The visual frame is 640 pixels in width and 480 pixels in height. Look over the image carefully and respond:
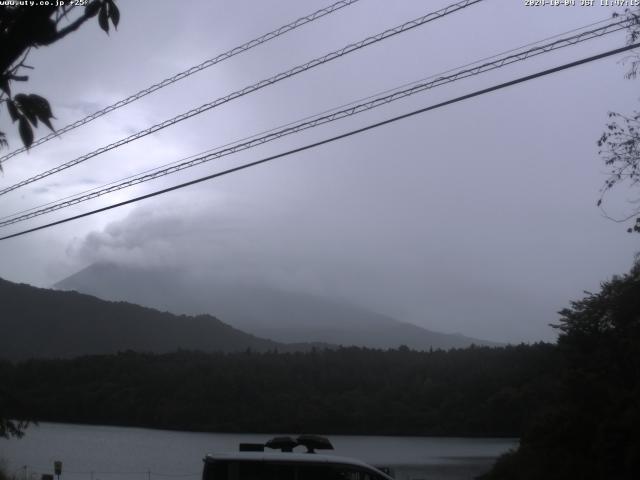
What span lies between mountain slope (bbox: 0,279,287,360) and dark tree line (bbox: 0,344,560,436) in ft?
48.5

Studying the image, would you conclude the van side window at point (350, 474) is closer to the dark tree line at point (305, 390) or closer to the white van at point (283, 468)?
the white van at point (283, 468)

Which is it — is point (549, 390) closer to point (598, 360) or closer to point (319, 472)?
point (598, 360)

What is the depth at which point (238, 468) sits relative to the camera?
11.4m

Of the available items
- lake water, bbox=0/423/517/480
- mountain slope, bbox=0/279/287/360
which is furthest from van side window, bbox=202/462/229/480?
mountain slope, bbox=0/279/287/360

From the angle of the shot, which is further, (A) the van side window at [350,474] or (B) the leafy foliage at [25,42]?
(A) the van side window at [350,474]

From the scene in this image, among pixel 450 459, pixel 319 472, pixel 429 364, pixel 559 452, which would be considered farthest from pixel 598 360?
pixel 429 364

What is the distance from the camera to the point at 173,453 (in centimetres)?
3250

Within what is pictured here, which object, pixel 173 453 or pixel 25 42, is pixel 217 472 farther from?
pixel 173 453

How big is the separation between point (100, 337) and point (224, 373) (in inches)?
1200

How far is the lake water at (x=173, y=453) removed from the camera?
29469 millimetres

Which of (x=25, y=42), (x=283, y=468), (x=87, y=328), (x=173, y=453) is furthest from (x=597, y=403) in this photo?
(x=87, y=328)

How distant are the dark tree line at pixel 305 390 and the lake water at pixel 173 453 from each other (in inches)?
62.7

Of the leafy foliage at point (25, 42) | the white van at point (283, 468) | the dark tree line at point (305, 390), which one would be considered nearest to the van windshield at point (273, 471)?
the white van at point (283, 468)

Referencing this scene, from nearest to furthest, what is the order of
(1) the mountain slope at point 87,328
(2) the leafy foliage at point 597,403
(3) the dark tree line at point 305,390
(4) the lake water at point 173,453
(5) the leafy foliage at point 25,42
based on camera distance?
(5) the leafy foliage at point 25,42, (2) the leafy foliage at point 597,403, (4) the lake water at point 173,453, (3) the dark tree line at point 305,390, (1) the mountain slope at point 87,328
